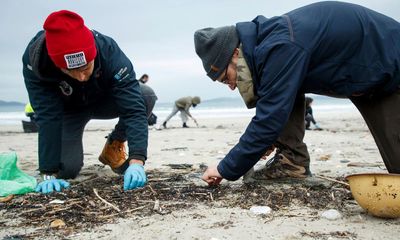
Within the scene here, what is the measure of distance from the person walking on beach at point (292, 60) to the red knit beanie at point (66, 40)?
0.99m

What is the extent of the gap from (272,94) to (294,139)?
1.29 m

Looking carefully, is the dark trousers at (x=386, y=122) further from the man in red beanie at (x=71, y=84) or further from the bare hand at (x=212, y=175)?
the man in red beanie at (x=71, y=84)

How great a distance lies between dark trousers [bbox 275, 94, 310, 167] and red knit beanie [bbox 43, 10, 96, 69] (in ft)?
6.16

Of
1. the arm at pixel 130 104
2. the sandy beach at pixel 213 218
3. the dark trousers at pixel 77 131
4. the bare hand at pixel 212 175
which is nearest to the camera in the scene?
the sandy beach at pixel 213 218

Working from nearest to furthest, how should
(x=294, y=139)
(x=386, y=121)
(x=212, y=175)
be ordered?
1. (x=212, y=175)
2. (x=386, y=121)
3. (x=294, y=139)

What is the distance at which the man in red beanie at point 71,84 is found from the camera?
3127mm

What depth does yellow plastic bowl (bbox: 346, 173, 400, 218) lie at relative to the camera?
2.27 meters

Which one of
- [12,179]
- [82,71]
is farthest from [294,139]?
[12,179]

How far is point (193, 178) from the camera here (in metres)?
3.87

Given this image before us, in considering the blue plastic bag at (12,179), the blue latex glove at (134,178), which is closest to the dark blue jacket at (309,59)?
the blue latex glove at (134,178)

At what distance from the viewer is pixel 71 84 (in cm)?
375

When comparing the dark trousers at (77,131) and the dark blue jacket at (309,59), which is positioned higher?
the dark blue jacket at (309,59)

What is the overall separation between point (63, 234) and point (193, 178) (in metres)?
1.72

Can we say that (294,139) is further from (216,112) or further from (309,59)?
(216,112)
